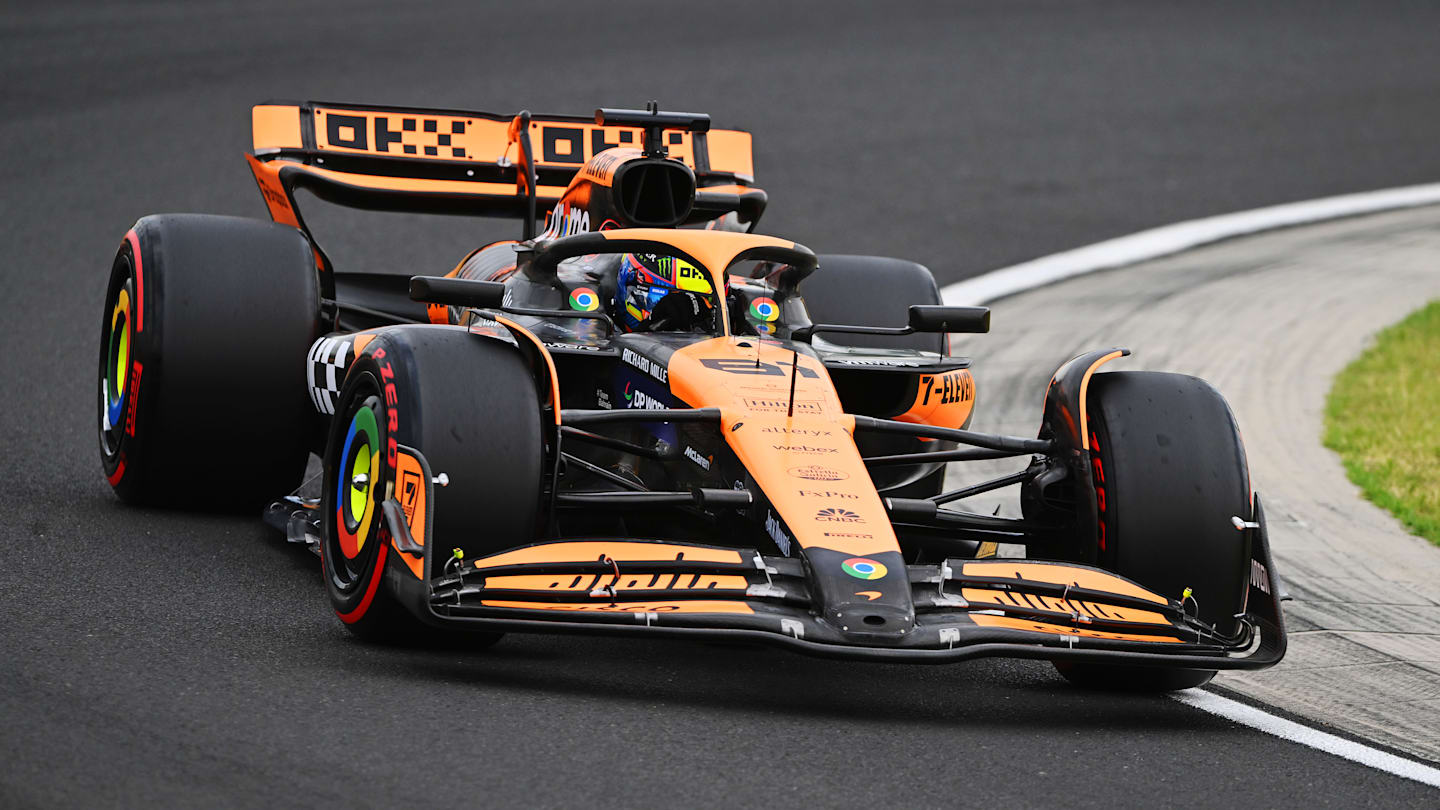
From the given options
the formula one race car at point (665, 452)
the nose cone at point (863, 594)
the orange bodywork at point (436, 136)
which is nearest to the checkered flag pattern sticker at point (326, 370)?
the formula one race car at point (665, 452)

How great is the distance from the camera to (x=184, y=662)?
5414 millimetres

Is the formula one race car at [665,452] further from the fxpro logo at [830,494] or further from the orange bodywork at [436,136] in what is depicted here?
the orange bodywork at [436,136]

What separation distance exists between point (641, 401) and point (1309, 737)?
2.49 metres

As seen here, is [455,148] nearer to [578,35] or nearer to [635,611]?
[635,611]

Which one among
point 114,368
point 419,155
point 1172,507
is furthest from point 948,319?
point 114,368

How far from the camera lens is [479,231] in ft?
47.4

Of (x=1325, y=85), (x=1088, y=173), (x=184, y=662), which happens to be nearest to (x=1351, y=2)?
(x=1325, y=85)

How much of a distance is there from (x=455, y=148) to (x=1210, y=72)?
14.0 metres

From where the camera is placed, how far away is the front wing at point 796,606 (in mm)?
5168

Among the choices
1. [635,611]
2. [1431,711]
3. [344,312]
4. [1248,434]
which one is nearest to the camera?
[635,611]

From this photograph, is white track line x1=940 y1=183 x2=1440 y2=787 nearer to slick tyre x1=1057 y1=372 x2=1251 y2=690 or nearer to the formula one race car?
the formula one race car

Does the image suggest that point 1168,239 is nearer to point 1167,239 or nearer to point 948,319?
point 1167,239

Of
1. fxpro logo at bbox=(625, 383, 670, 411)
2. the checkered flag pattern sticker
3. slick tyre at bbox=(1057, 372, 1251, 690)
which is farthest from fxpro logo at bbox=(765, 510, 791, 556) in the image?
the checkered flag pattern sticker

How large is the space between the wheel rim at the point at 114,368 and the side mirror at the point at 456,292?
1943 mm
